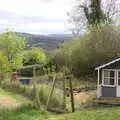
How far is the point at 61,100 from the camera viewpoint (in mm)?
16969

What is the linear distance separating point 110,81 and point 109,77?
0.30 m

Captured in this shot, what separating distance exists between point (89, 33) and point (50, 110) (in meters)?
23.8

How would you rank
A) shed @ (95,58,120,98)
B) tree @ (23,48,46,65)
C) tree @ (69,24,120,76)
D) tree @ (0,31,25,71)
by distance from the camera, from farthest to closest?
tree @ (23,48,46,65)
tree @ (0,31,25,71)
tree @ (69,24,120,76)
shed @ (95,58,120,98)

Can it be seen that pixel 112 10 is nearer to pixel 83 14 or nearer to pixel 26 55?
pixel 83 14

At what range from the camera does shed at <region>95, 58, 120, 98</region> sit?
1053 inches

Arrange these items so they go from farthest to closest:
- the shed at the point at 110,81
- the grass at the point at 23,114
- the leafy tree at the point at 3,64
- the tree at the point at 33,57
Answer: the tree at the point at 33,57 → the leafy tree at the point at 3,64 → the shed at the point at 110,81 → the grass at the point at 23,114

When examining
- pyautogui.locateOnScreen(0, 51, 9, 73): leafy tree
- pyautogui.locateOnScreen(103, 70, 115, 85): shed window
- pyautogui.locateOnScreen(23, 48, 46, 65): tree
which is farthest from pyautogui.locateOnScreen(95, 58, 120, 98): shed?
pyautogui.locateOnScreen(23, 48, 46, 65): tree

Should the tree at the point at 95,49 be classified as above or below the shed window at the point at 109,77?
above

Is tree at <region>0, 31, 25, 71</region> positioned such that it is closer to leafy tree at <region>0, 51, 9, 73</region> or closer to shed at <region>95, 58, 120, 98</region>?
leafy tree at <region>0, 51, 9, 73</region>

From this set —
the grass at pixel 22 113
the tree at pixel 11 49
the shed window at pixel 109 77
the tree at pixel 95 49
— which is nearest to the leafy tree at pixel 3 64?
the tree at pixel 11 49

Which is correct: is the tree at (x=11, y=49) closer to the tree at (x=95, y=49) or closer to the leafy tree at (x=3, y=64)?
the leafy tree at (x=3, y=64)

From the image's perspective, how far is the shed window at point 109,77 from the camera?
2714cm

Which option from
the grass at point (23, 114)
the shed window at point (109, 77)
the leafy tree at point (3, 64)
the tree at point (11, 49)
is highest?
the tree at point (11, 49)

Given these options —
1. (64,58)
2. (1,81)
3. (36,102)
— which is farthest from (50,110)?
(64,58)
